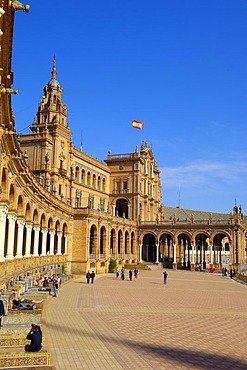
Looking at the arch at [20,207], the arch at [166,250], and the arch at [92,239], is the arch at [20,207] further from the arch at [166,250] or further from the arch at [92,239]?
the arch at [166,250]

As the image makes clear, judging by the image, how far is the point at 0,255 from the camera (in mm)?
22281

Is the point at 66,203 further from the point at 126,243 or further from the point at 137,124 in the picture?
the point at 137,124

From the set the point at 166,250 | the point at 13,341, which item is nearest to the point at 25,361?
the point at 13,341

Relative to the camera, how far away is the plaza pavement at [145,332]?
12.8m

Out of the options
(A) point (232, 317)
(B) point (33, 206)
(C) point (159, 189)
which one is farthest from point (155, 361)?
(C) point (159, 189)

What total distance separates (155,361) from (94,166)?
6021cm

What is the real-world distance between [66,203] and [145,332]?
35132 millimetres

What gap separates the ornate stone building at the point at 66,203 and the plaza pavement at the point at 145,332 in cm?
507

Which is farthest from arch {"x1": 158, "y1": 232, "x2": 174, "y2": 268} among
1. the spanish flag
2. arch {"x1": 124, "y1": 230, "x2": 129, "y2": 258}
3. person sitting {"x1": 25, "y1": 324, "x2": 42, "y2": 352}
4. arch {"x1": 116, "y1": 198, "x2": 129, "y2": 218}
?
person sitting {"x1": 25, "y1": 324, "x2": 42, "y2": 352}

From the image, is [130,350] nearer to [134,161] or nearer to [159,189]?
[134,161]

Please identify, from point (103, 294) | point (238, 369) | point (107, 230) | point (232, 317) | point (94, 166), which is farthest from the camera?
point (94, 166)

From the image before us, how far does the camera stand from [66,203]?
5141 centimetres

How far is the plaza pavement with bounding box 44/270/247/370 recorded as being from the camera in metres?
12.8

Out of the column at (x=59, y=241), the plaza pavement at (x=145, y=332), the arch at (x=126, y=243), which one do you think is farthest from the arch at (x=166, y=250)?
the plaza pavement at (x=145, y=332)
